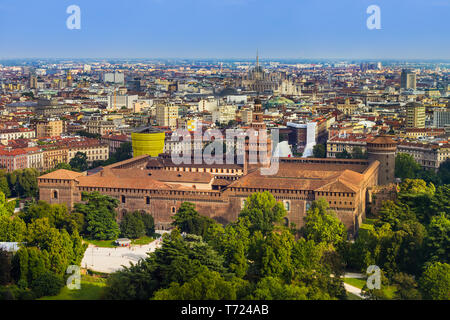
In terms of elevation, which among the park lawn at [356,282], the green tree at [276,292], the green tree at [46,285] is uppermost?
the green tree at [276,292]

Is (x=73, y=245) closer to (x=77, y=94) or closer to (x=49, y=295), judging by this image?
(x=49, y=295)

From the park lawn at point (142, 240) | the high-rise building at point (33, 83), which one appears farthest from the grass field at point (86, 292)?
the high-rise building at point (33, 83)

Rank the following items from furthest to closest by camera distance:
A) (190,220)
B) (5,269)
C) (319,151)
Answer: (319,151)
(190,220)
(5,269)

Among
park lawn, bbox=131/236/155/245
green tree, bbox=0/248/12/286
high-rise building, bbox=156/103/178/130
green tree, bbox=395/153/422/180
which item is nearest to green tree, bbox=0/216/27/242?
green tree, bbox=0/248/12/286

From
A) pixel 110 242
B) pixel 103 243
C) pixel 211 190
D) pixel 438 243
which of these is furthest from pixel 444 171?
pixel 103 243

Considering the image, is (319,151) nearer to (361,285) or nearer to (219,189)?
(219,189)

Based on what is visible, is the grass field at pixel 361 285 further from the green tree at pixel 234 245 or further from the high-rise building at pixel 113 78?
the high-rise building at pixel 113 78
